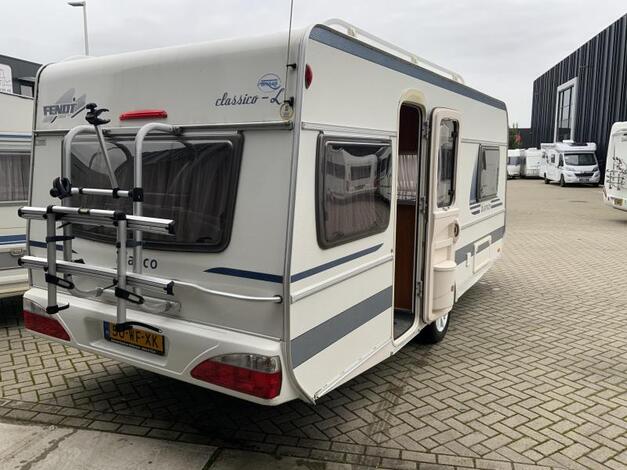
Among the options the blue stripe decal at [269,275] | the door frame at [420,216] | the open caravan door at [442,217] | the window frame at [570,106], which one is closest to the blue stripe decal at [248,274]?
the blue stripe decal at [269,275]

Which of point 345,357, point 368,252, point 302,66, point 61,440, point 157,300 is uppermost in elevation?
point 302,66

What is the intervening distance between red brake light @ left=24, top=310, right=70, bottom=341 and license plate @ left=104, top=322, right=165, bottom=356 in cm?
41

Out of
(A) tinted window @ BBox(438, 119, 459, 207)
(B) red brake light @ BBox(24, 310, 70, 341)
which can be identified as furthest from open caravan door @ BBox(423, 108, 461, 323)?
(B) red brake light @ BBox(24, 310, 70, 341)

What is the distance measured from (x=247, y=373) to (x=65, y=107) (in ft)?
7.59

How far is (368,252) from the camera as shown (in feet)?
12.6

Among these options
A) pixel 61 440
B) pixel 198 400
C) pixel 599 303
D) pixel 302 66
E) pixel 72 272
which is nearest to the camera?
pixel 302 66

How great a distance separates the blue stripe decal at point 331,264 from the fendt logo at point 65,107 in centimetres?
199

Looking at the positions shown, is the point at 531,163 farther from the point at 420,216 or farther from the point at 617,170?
the point at 420,216

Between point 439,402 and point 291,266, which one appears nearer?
point 291,266

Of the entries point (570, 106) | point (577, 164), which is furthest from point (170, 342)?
point (570, 106)

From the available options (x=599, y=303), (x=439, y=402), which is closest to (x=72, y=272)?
(x=439, y=402)

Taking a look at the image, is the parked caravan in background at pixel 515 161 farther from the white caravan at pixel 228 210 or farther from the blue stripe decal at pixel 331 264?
the blue stripe decal at pixel 331 264

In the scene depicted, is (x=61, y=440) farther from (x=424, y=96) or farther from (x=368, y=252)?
(x=424, y=96)

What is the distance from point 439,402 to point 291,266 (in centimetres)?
201
